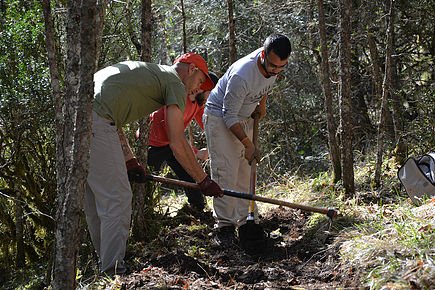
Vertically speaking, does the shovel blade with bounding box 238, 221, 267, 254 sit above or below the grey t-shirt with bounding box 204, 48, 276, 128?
below

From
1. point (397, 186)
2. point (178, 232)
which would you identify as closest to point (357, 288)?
point (178, 232)

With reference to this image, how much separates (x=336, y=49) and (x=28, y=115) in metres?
4.96

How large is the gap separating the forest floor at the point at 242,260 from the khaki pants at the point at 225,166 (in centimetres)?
30

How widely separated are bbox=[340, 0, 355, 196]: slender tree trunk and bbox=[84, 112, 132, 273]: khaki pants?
2.76 m

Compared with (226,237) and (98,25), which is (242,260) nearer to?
(226,237)

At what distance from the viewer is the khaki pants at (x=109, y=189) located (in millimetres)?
4527

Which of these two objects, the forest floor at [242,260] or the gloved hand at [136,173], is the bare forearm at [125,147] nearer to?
the gloved hand at [136,173]

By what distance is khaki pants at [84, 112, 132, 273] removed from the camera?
453cm

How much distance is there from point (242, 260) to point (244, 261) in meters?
0.05

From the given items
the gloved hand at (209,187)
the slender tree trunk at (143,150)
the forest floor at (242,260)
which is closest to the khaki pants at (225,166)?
the forest floor at (242,260)

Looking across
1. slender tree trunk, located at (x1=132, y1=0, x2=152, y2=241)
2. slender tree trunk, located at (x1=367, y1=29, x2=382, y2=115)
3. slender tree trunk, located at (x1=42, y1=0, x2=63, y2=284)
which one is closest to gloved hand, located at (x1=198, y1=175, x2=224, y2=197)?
slender tree trunk, located at (x1=132, y1=0, x2=152, y2=241)

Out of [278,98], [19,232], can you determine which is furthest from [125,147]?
[278,98]

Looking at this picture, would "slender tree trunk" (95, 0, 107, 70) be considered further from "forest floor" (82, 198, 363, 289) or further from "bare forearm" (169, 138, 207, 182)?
"forest floor" (82, 198, 363, 289)

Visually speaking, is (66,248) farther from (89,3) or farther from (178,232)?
(178,232)
